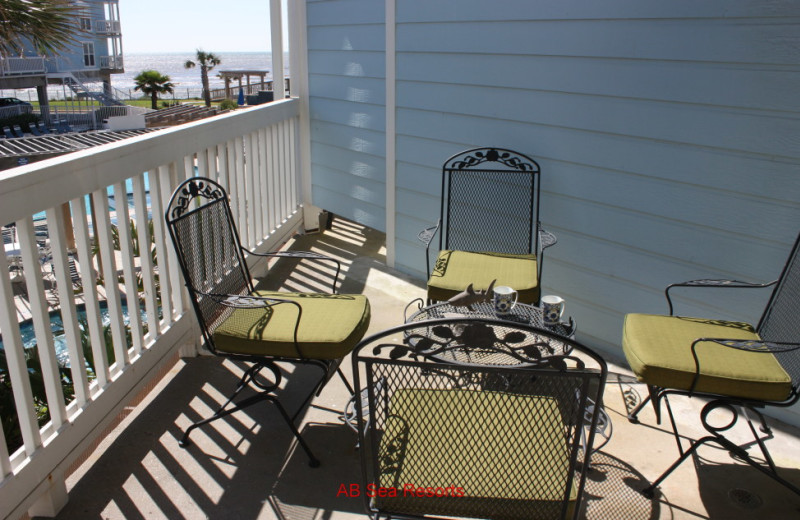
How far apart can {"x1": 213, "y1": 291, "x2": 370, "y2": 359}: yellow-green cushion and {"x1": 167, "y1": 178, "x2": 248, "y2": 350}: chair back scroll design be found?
0.31 feet

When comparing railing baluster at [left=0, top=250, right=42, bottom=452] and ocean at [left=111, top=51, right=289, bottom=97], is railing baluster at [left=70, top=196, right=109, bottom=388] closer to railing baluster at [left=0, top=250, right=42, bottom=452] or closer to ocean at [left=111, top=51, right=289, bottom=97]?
railing baluster at [left=0, top=250, right=42, bottom=452]

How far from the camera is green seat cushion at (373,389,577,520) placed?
1500 millimetres

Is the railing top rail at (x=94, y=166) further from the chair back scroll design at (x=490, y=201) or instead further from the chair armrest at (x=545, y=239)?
the chair armrest at (x=545, y=239)

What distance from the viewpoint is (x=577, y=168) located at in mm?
3104

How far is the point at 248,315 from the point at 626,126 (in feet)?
6.22

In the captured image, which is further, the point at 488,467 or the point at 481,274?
the point at 481,274

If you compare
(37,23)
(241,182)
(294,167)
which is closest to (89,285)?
(241,182)

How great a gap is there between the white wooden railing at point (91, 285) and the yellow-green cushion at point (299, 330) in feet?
1.52

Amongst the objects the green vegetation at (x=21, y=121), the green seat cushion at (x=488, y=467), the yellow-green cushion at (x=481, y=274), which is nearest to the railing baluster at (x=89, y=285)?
the green seat cushion at (x=488, y=467)

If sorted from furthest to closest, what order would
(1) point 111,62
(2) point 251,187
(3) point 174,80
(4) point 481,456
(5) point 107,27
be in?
1. (3) point 174,80
2. (1) point 111,62
3. (5) point 107,27
4. (2) point 251,187
5. (4) point 481,456

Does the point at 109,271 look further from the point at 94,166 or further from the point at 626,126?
the point at 626,126

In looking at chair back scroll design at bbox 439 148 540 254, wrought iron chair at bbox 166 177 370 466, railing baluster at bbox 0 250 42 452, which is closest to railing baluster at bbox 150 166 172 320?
wrought iron chair at bbox 166 177 370 466

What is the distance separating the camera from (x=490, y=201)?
3580mm

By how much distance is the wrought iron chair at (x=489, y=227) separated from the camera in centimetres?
288
